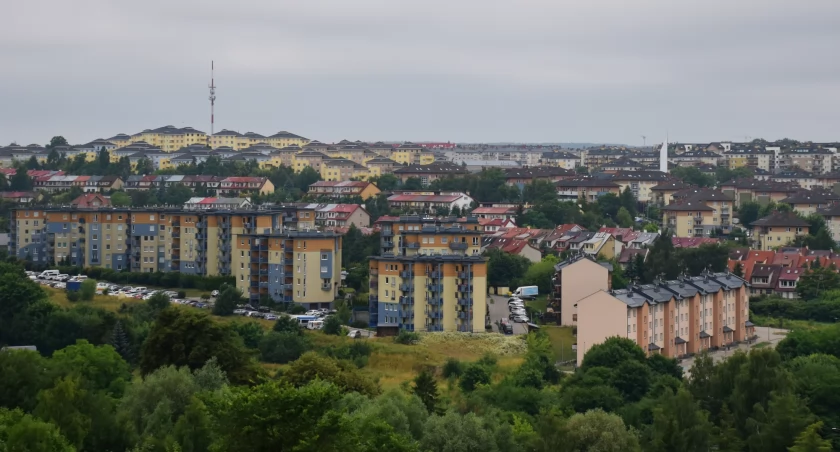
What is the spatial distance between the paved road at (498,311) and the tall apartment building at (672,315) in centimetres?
240

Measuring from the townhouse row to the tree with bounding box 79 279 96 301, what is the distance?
7.70 metres

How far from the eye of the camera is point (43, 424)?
10.0 metres

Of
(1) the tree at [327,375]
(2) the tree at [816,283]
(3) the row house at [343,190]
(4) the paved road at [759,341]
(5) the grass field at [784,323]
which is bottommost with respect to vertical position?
(4) the paved road at [759,341]

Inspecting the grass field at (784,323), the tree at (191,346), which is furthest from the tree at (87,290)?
the grass field at (784,323)

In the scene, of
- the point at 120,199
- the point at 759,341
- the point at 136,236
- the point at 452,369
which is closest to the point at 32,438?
the point at 452,369

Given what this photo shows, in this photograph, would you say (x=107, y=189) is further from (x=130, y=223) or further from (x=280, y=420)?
(x=280, y=420)

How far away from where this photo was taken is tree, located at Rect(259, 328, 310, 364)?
738 inches

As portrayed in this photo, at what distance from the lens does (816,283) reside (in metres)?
25.3

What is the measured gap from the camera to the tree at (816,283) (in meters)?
25.0

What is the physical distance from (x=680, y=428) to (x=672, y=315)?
711cm

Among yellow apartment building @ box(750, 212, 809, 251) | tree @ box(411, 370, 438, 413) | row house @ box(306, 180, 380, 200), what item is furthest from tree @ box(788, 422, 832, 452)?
row house @ box(306, 180, 380, 200)

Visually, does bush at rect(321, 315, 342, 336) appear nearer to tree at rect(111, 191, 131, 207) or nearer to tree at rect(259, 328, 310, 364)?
tree at rect(259, 328, 310, 364)

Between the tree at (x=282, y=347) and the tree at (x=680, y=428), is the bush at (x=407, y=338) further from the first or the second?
the tree at (x=680, y=428)

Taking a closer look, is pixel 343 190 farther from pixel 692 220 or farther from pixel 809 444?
pixel 809 444
